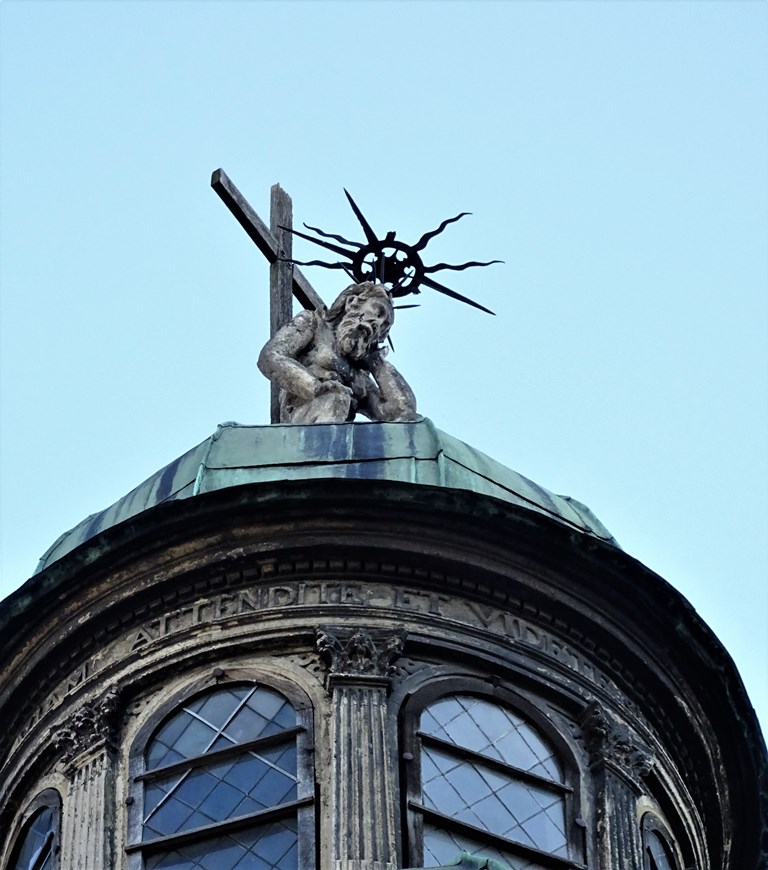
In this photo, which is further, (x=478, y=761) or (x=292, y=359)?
(x=292, y=359)

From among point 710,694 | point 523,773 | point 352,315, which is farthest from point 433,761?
point 352,315

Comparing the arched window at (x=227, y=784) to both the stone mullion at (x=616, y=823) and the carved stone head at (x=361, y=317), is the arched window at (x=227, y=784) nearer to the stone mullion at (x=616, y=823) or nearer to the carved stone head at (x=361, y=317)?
the stone mullion at (x=616, y=823)

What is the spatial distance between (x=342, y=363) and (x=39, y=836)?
5588 mm

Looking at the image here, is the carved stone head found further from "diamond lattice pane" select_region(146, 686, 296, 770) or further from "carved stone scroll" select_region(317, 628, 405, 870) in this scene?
"diamond lattice pane" select_region(146, 686, 296, 770)

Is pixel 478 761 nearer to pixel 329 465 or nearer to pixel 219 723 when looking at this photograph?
pixel 219 723

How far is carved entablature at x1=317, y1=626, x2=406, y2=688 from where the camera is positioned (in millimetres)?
26812

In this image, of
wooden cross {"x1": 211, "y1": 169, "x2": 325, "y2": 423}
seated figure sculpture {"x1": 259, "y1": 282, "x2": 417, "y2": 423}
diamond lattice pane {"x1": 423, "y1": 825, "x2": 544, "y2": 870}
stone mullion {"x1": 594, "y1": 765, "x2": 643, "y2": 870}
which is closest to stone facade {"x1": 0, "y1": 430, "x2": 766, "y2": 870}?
stone mullion {"x1": 594, "y1": 765, "x2": 643, "y2": 870}

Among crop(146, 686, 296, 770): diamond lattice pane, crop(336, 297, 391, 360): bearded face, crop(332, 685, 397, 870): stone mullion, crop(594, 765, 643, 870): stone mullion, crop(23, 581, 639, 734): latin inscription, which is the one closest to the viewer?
crop(332, 685, 397, 870): stone mullion

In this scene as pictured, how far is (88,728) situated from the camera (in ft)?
89.3

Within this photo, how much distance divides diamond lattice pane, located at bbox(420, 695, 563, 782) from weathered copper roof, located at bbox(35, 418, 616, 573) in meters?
1.75

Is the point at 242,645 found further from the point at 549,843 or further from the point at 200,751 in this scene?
the point at 549,843

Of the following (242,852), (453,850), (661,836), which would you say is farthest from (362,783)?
(661,836)

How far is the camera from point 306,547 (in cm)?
2777

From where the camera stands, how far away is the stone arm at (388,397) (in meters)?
30.4
